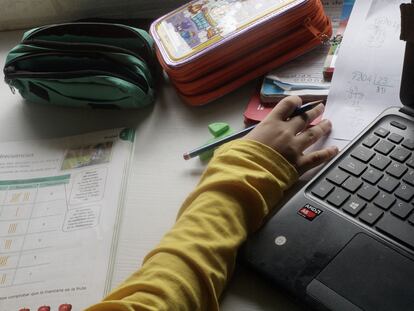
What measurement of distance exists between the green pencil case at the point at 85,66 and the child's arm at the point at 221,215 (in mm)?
221

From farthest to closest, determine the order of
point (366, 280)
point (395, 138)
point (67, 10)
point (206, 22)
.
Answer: point (67, 10), point (206, 22), point (395, 138), point (366, 280)

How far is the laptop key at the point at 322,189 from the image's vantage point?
498 mm

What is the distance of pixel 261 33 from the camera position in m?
0.68

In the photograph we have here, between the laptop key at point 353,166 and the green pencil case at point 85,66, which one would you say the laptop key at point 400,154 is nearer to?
A: the laptop key at point 353,166

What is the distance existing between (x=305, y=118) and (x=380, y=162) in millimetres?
125

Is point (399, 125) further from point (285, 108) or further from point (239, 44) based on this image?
point (239, 44)

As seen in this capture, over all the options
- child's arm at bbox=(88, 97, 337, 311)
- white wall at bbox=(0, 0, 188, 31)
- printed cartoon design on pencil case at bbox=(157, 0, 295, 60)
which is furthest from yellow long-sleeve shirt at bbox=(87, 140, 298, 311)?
white wall at bbox=(0, 0, 188, 31)

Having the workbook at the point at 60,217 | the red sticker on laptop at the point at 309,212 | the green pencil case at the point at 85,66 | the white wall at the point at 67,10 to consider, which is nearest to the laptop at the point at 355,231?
the red sticker on laptop at the point at 309,212

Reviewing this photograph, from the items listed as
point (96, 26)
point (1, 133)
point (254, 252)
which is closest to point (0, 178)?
point (1, 133)

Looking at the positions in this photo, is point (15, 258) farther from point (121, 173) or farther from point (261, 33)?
point (261, 33)

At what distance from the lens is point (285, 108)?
1.97 feet

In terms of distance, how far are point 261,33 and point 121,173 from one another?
27 centimetres

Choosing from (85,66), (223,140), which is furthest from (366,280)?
(85,66)

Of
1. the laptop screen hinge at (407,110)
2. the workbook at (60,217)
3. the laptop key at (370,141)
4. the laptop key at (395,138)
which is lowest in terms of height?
the workbook at (60,217)
